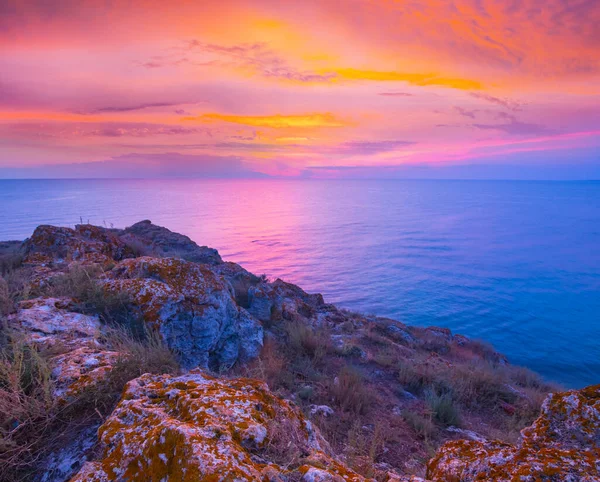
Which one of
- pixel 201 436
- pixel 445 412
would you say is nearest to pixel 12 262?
pixel 201 436

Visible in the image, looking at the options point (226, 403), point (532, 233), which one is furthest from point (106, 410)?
point (532, 233)

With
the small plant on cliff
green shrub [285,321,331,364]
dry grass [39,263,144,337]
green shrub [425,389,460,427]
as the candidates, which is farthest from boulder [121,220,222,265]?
the small plant on cliff

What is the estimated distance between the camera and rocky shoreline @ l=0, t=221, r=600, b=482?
200cm

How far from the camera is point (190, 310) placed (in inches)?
232

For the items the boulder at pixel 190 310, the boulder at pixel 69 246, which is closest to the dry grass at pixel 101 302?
the boulder at pixel 190 310

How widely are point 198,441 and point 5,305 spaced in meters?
4.28

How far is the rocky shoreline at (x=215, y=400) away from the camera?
2000 millimetres

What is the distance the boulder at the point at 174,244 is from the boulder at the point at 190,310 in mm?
10188

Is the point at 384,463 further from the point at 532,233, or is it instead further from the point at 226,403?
the point at 532,233

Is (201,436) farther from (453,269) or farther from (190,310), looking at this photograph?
(453,269)

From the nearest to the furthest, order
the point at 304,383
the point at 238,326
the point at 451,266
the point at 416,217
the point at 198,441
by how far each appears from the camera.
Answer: the point at 198,441 < the point at 304,383 < the point at 238,326 < the point at 451,266 < the point at 416,217

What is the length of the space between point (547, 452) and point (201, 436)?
2.29 meters

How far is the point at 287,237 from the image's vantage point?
4819 centimetres

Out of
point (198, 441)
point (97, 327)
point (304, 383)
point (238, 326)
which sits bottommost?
point (304, 383)
